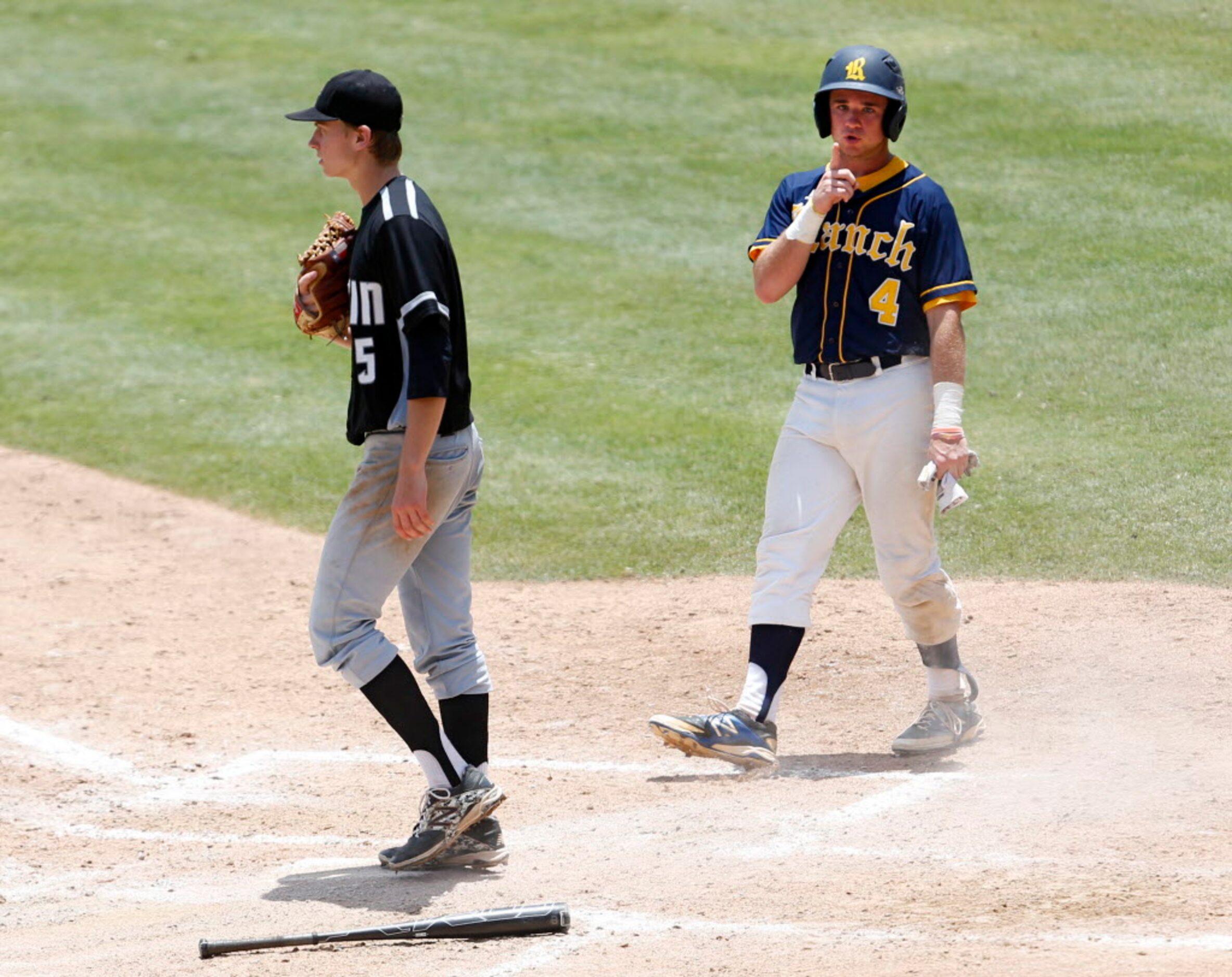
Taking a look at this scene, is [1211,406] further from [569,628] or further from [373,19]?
[373,19]

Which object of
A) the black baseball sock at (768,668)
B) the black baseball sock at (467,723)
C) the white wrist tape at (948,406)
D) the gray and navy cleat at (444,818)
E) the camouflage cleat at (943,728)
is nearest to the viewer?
the gray and navy cleat at (444,818)

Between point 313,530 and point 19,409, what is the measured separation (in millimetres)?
2750

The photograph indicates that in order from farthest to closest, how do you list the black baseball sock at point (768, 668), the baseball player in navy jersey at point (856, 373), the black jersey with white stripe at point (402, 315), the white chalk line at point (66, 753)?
1. the white chalk line at point (66, 753)
2. the black baseball sock at point (768, 668)
3. the baseball player in navy jersey at point (856, 373)
4. the black jersey with white stripe at point (402, 315)

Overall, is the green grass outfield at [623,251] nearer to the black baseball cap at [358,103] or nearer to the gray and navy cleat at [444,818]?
the gray and navy cleat at [444,818]

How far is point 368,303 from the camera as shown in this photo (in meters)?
4.14

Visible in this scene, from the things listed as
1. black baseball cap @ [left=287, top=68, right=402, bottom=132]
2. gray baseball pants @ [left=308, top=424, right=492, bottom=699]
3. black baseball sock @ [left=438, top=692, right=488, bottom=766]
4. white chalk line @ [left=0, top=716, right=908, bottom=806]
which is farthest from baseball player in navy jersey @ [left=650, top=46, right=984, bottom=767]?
black baseball cap @ [left=287, top=68, right=402, bottom=132]

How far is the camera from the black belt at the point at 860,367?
499cm

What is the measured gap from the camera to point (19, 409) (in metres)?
9.75

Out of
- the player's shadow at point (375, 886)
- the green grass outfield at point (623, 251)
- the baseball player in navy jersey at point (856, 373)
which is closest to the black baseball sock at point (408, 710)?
the player's shadow at point (375, 886)

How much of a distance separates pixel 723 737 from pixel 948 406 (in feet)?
3.91

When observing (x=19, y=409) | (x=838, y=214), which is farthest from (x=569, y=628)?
(x=19, y=409)

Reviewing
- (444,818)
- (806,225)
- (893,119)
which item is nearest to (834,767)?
(444,818)

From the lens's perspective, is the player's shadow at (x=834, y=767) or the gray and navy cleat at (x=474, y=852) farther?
the player's shadow at (x=834, y=767)

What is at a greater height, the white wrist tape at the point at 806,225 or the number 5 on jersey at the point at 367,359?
the white wrist tape at the point at 806,225
